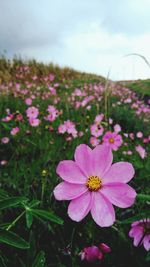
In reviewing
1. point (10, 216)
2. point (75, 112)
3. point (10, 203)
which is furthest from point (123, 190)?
point (75, 112)

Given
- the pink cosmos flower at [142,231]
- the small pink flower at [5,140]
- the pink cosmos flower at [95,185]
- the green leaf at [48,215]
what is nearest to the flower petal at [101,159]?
the pink cosmos flower at [95,185]

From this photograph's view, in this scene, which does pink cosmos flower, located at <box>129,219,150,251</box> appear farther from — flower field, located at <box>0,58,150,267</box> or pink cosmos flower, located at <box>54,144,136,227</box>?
pink cosmos flower, located at <box>54,144,136,227</box>

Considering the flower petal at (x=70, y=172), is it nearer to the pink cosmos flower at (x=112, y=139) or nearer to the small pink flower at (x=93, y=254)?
the small pink flower at (x=93, y=254)

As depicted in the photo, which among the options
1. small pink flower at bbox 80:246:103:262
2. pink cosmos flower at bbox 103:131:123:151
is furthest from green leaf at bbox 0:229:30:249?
pink cosmos flower at bbox 103:131:123:151

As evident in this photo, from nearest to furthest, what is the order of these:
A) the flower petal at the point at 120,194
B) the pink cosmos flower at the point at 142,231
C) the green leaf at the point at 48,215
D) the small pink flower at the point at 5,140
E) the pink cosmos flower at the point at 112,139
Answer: the flower petal at the point at 120,194
the green leaf at the point at 48,215
the pink cosmos flower at the point at 142,231
the pink cosmos flower at the point at 112,139
the small pink flower at the point at 5,140

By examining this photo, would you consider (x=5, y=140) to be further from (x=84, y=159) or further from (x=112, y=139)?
(x=84, y=159)

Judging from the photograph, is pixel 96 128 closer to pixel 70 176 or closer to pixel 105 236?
pixel 105 236

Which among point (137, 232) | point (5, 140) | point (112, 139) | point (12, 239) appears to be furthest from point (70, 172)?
point (5, 140)
